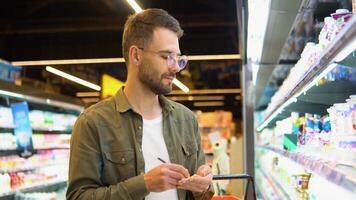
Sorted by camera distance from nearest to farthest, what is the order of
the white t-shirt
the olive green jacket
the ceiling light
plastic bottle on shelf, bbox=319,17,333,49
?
A: the olive green jacket → the white t-shirt → plastic bottle on shelf, bbox=319,17,333,49 → the ceiling light

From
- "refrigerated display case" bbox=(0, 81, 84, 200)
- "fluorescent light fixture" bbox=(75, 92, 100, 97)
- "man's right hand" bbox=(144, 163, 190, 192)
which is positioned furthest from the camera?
"fluorescent light fixture" bbox=(75, 92, 100, 97)

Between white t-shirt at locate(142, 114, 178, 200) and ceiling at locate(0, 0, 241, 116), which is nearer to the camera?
white t-shirt at locate(142, 114, 178, 200)

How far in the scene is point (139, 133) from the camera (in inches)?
74.9

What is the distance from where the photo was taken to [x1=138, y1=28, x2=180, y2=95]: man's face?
191 centimetres

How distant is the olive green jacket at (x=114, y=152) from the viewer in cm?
174

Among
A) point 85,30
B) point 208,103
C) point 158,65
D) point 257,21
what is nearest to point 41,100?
point 257,21

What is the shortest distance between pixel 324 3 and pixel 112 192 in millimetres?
2321

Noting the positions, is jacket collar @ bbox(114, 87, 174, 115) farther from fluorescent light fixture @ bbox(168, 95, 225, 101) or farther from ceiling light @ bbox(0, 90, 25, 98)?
fluorescent light fixture @ bbox(168, 95, 225, 101)

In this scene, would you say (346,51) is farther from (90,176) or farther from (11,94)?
(11,94)

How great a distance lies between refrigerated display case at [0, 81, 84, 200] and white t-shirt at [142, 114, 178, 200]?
333 centimetres

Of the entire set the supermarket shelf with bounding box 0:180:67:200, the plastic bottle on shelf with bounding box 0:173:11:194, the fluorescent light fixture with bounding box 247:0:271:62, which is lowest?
the supermarket shelf with bounding box 0:180:67:200

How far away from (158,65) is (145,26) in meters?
0.18

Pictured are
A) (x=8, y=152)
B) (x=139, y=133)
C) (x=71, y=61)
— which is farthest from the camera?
(x=71, y=61)

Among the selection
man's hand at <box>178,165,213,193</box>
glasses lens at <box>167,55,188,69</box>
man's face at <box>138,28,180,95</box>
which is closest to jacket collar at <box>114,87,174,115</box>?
man's face at <box>138,28,180,95</box>
